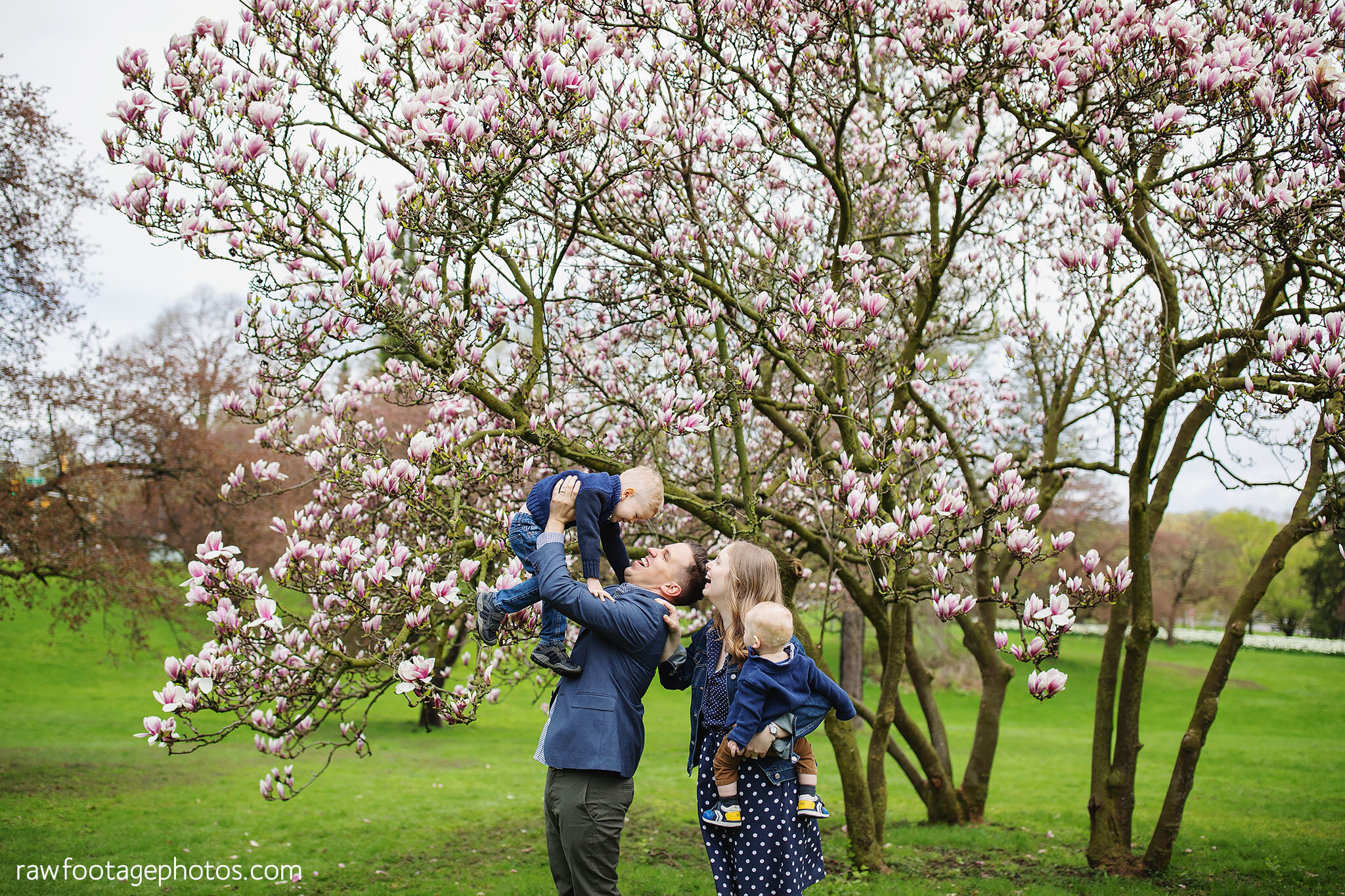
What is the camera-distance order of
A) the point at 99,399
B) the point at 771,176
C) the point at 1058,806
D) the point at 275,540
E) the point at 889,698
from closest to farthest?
the point at 889,698, the point at 771,176, the point at 1058,806, the point at 99,399, the point at 275,540

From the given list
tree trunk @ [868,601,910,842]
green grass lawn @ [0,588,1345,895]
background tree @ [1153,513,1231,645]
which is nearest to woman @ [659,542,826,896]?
tree trunk @ [868,601,910,842]

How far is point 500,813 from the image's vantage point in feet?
32.3

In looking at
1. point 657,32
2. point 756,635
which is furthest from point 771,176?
point 756,635

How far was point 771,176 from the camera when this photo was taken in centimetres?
779

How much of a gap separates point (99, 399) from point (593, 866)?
49.1 feet

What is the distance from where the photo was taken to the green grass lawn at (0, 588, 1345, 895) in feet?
22.0

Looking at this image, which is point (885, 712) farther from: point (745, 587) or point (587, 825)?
point (587, 825)

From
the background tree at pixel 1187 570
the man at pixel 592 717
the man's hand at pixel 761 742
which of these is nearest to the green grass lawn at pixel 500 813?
the man's hand at pixel 761 742

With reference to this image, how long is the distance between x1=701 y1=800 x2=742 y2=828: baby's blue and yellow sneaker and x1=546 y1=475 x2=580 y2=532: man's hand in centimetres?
123

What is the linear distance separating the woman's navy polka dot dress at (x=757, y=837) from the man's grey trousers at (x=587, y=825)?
426mm

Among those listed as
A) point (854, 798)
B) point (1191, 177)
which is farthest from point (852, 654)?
point (1191, 177)

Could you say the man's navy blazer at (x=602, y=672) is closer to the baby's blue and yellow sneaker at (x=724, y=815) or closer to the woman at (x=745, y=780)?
the woman at (x=745, y=780)

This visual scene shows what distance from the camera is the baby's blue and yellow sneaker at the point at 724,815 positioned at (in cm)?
328

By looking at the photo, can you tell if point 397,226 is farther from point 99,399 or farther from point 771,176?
point 99,399
